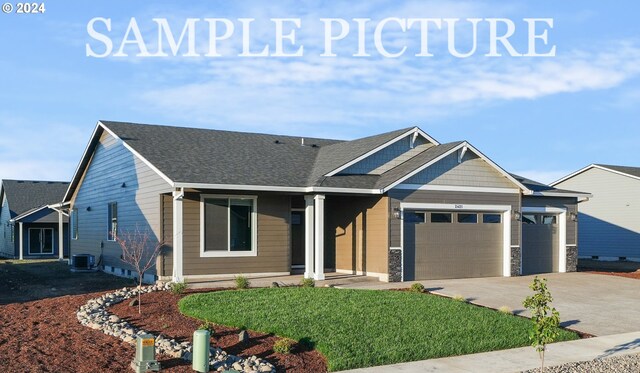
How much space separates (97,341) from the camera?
10.8 meters

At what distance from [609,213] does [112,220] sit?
25928 millimetres

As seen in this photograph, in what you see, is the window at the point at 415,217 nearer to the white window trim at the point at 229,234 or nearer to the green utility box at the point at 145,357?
the white window trim at the point at 229,234

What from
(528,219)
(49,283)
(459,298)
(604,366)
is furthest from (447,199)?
(49,283)

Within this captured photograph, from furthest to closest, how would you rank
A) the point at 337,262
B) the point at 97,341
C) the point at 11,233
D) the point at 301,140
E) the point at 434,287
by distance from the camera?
the point at 11,233 < the point at 301,140 < the point at 337,262 < the point at 434,287 < the point at 97,341

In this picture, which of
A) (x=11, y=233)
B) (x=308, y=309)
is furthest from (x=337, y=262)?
(x=11, y=233)

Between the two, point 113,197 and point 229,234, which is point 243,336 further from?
point 113,197

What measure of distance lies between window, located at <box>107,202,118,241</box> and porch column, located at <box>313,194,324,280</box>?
26.3 ft

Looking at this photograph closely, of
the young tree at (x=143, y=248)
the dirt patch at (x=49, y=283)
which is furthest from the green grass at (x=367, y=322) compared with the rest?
the dirt patch at (x=49, y=283)

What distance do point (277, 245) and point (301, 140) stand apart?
6.70 m

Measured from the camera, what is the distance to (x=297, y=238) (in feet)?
71.3

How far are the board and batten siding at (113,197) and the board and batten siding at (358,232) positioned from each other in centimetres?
602

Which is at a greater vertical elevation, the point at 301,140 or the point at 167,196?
the point at 301,140

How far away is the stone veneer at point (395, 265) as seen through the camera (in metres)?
19.1

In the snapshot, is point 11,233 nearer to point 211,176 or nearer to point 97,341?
point 211,176
